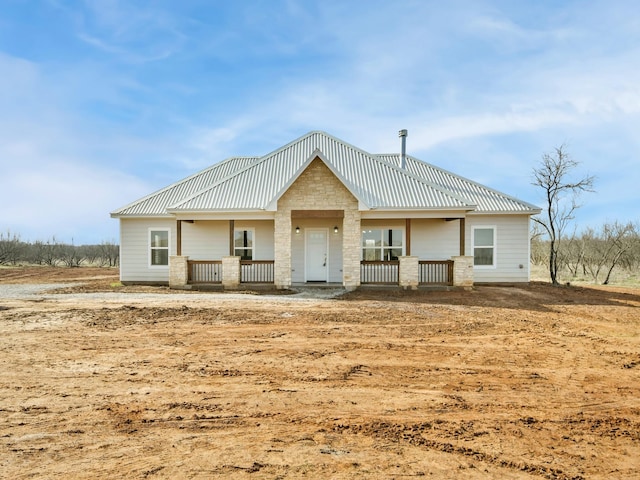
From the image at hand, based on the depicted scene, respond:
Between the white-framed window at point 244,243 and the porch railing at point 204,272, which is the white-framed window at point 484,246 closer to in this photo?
the white-framed window at point 244,243

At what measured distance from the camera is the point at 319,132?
2136 cm

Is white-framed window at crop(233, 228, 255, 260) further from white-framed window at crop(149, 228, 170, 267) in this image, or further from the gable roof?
white-framed window at crop(149, 228, 170, 267)

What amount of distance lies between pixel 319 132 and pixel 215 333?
15609 millimetres

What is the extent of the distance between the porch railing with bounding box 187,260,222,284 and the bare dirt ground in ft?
23.2

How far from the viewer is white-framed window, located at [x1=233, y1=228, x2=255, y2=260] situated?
17.7 meters

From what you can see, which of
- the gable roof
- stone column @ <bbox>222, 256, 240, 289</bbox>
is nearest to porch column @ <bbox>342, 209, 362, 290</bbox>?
the gable roof

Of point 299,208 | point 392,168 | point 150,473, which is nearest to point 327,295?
point 299,208

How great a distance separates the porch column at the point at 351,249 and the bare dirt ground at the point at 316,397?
5.80 m

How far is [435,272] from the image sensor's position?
1591 cm

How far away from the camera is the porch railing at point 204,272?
54.2ft

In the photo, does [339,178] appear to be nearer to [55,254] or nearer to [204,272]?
[204,272]

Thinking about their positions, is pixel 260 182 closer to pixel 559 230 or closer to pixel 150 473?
pixel 150 473

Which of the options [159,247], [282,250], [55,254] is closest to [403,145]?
[282,250]

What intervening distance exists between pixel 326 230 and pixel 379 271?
3.13 m
